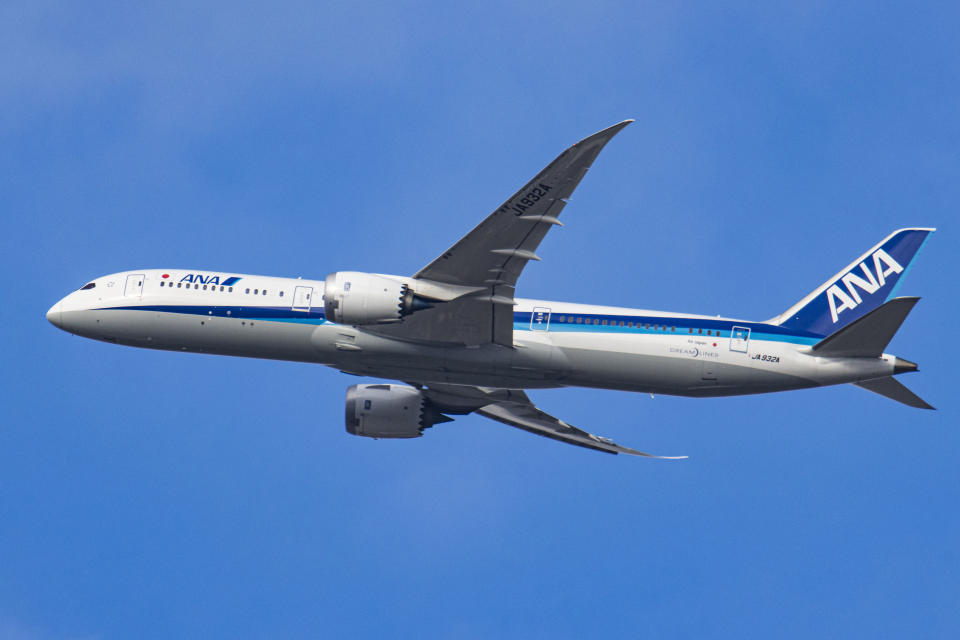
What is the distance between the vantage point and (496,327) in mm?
39438

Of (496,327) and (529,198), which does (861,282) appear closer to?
(496,327)

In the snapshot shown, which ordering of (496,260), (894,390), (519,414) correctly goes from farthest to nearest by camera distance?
A: (519,414) → (894,390) → (496,260)

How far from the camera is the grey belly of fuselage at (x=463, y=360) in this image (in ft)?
132

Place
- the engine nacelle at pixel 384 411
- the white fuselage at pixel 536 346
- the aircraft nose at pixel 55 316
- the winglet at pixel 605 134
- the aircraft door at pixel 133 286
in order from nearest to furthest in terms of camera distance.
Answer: the winglet at pixel 605 134 → the white fuselage at pixel 536 346 → the aircraft door at pixel 133 286 → the aircraft nose at pixel 55 316 → the engine nacelle at pixel 384 411

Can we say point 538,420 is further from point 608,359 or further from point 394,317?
point 394,317

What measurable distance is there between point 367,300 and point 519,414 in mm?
13107

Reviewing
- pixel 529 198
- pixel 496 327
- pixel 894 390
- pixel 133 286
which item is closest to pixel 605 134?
pixel 529 198

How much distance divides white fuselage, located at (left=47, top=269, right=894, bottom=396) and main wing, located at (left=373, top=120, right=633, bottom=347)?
30.6 inches

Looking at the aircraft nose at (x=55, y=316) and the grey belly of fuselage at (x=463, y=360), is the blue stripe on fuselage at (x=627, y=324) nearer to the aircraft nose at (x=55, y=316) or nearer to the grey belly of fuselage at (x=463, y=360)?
the grey belly of fuselage at (x=463, y=360)

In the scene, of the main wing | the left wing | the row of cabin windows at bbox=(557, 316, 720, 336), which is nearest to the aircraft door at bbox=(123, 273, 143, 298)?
the main wing

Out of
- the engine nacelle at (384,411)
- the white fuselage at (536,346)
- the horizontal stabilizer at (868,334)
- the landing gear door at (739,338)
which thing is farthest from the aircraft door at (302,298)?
the horizontal stabilizer at (868,334)

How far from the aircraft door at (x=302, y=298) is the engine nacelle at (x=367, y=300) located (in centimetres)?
293

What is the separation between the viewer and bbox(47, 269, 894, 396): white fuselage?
132ft

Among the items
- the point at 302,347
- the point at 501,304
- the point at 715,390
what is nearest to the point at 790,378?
the point at 715,390
